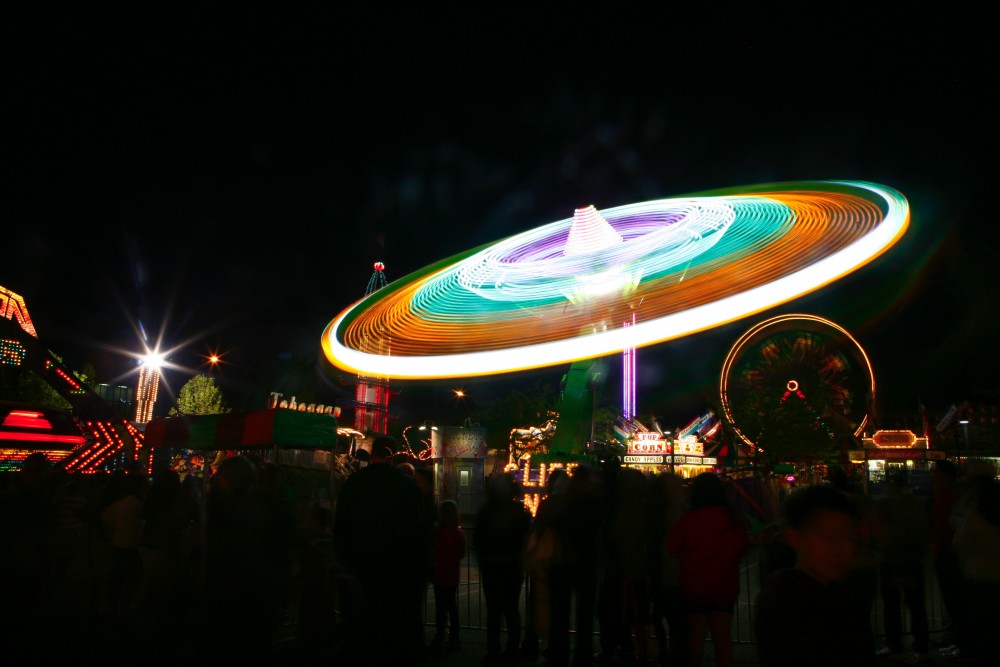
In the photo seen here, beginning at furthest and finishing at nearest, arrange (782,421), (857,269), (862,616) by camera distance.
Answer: (782,421)
(857,269)
(862,616)

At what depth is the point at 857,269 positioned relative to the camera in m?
17.1

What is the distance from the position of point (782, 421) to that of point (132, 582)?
124 ft

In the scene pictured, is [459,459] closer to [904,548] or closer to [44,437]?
[44,437]

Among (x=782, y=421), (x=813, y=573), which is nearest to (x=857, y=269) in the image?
(x=813, y=573)

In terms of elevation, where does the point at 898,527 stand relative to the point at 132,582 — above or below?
above

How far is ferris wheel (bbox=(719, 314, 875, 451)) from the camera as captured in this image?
4225 cm

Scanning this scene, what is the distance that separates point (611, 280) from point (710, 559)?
56.6 feet

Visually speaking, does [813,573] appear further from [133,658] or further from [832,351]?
[832,351]

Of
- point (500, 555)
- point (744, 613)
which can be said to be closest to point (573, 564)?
point (500, 555)

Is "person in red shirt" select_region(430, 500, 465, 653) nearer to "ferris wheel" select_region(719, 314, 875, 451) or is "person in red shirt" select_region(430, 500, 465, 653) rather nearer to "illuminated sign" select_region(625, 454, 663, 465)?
"illuminated sign" select_region(625, 454, 663, 465)

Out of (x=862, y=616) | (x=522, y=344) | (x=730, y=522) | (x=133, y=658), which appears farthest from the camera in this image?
(x=522, y=344)

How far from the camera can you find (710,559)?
5488mm

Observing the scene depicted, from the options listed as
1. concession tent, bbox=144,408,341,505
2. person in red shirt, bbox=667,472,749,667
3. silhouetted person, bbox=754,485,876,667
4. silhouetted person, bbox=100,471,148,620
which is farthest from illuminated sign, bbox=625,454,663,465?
silhouetted person, bbox=754,485,876,667

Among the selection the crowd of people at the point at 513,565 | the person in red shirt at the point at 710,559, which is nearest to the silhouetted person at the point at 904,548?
the crowd of people at the point at 513,565
